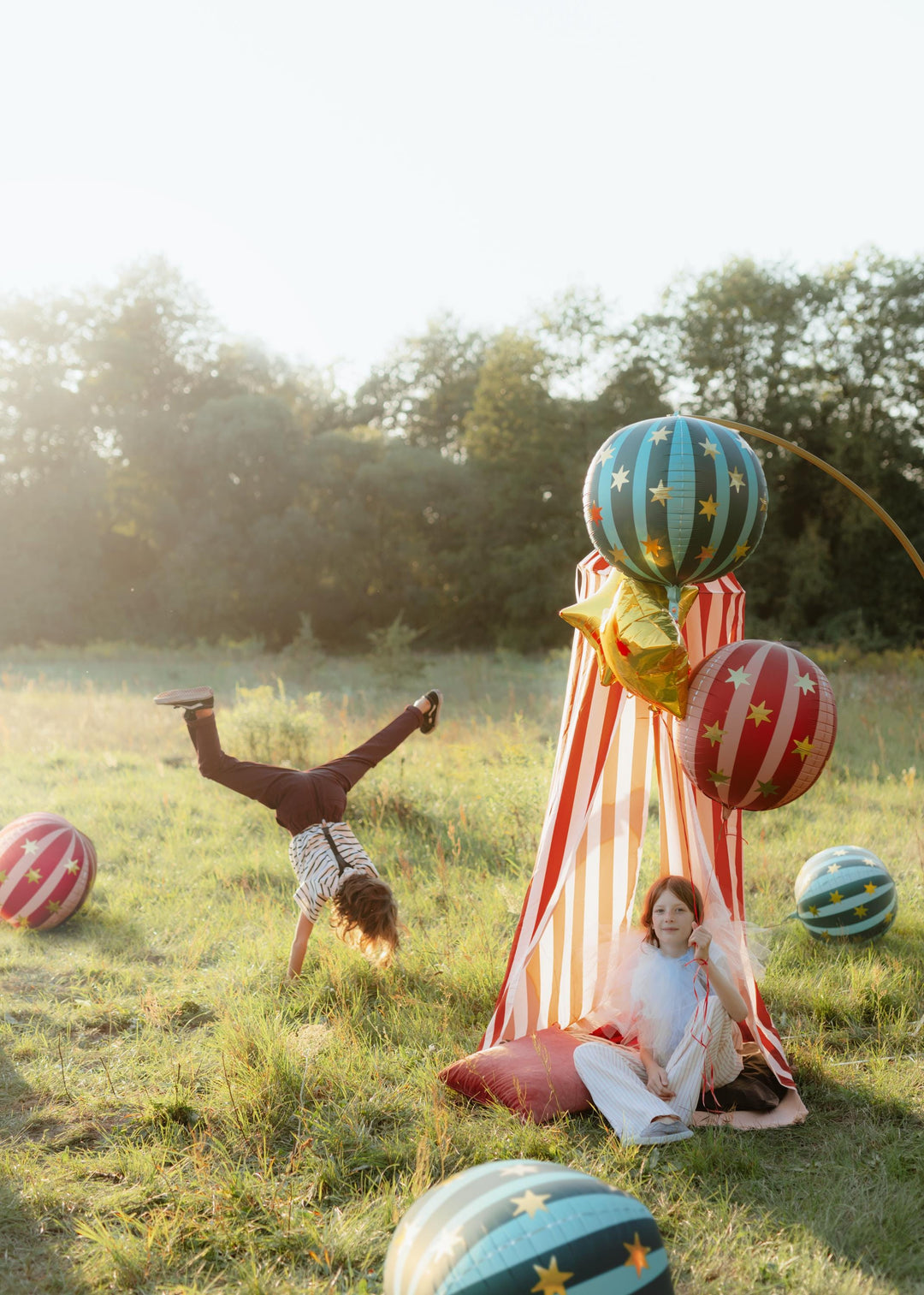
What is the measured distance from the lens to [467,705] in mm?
13172

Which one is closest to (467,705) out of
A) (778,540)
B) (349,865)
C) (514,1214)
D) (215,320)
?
(349,865)

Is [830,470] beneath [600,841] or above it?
above

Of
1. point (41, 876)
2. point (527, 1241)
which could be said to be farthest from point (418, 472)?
point (527, 1241)

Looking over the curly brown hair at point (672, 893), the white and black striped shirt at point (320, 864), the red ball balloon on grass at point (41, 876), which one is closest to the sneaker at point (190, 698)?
the white and black striped shirt at point (320, 864)

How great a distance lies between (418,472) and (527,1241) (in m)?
25.9

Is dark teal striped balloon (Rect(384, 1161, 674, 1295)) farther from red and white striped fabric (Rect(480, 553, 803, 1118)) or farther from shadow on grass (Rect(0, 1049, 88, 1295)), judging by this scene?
red and white striped fabric (Rect(480, 553, 803, 1118))

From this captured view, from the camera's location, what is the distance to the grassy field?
112 inches

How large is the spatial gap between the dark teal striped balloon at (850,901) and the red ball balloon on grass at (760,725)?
2042 mm

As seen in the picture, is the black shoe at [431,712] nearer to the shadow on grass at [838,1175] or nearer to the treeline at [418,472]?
the shadow on grass at [838,1175]

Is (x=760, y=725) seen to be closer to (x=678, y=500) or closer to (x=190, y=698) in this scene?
(x=678, y=500)

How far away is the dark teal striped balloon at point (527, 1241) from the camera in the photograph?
2.00 m

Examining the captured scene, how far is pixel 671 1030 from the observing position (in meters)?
3.71

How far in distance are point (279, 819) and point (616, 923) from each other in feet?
5.83

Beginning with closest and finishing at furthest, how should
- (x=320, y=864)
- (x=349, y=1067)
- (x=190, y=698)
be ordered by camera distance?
1. (x=349, y=1067)
2. (x=320, y=864)
3. (x=190, y=698)
